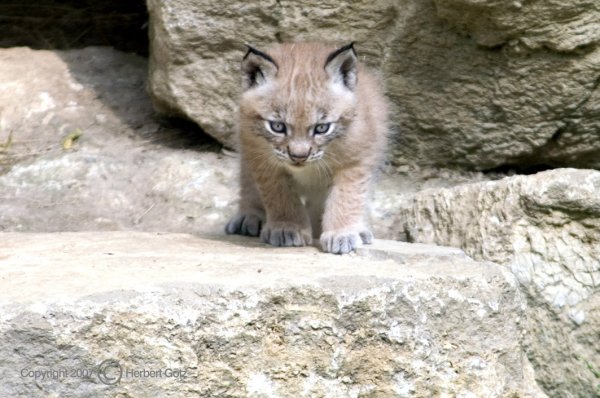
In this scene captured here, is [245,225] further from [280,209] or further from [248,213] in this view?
[280,209]

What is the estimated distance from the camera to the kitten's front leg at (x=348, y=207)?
4.22 metres

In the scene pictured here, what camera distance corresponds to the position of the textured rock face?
4531mm

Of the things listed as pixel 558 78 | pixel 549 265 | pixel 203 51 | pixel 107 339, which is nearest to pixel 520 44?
pixel 558 78

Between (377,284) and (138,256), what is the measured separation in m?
0.99

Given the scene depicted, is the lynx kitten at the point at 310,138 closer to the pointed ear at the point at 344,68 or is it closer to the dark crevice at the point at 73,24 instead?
the pointed ear at the point at 344,68

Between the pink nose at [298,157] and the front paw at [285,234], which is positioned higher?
the pink nose at [298,157]

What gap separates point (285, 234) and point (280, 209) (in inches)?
5.9

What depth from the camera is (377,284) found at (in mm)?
3295

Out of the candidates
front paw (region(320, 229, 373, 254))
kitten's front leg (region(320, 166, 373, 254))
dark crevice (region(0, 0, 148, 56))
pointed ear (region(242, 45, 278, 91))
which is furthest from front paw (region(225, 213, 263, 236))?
dark crevice (region(0, 0, 148, 56))

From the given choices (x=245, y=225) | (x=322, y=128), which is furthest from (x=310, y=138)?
(x=245, y=225)

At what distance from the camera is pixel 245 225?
482cm

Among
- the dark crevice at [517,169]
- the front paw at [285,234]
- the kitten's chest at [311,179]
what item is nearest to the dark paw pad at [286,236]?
the front paw at [285,234]

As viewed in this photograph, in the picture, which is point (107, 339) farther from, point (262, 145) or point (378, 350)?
point (262, 145)

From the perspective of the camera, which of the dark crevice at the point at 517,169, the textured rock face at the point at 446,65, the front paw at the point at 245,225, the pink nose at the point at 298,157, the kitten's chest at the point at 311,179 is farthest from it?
the dark crevice at the point at 517,169
